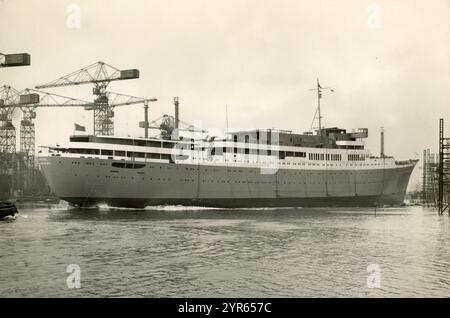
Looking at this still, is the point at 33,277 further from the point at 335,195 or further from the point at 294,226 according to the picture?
the point at 335,195

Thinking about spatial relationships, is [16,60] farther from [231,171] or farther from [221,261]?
[221,261]

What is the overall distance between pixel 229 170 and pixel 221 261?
32207 mm

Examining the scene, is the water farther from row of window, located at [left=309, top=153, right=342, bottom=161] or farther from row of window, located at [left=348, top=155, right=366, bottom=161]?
row of window, located at [left=348, top=155, right=366, bottom=161]

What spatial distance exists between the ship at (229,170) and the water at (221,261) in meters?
14.1

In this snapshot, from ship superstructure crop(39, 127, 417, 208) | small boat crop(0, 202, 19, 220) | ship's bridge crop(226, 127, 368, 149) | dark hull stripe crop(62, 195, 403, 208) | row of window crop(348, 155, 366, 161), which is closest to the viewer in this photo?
small boat crop(0, 202, 19, 220)

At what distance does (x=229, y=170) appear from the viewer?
48.9 m

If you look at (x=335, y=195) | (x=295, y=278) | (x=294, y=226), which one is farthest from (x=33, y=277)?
(x=335, y=195)

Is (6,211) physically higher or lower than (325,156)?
lower

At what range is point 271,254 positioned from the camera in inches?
727

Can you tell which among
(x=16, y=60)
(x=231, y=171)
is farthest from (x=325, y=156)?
(x=16, y=60)

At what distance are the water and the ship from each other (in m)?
14.1

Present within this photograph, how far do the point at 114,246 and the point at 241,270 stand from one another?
7290mm

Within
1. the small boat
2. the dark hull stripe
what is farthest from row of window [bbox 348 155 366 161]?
the small boat

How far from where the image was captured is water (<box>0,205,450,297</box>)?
1266 cm
